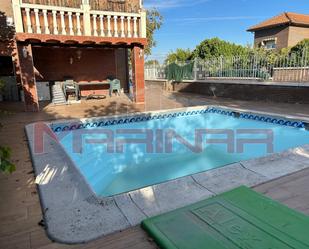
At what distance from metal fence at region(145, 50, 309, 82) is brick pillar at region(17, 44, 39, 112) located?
381 inches

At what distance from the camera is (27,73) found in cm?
899

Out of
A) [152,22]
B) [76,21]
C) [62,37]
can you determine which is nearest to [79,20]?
[76,21]

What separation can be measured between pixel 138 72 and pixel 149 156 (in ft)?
18.3

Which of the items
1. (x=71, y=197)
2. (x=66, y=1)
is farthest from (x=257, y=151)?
(x=66, y=1)

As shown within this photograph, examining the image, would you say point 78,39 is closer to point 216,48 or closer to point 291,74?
point 291,74

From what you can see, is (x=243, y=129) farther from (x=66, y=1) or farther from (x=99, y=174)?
(x=66, y=1)

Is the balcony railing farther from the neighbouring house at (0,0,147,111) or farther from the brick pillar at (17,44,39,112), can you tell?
the brick pillar at (17,44,39,112)

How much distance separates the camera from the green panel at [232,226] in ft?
6.84

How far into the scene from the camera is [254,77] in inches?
480

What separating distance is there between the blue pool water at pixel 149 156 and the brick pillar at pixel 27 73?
10.8ft

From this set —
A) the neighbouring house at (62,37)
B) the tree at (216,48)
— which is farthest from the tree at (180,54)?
the neighbouring house at (62,37)

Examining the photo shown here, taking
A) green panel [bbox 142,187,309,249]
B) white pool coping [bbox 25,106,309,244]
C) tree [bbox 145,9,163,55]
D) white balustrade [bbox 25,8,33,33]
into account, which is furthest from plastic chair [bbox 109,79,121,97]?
tree [bbox 145,9,163,55]

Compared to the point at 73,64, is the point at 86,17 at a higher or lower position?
higher

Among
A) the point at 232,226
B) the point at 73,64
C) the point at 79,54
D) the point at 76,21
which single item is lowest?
the point at 232,226
